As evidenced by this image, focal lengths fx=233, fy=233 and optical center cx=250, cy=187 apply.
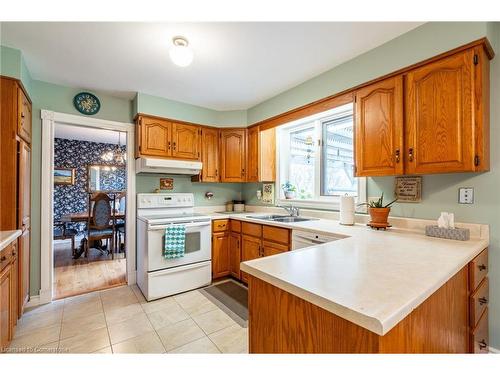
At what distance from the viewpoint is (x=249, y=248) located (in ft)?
8.98

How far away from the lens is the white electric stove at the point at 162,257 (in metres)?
2.51

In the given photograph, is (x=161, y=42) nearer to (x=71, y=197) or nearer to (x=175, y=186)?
(x=175, y=186)

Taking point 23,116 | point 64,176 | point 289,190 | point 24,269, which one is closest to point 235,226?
point 289,190

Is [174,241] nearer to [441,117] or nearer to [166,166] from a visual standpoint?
[166,166]

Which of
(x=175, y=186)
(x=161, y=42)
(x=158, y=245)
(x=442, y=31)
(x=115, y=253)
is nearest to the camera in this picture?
(x=442, y=31)

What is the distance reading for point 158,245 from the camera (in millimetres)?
2535

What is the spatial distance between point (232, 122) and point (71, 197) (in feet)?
16.0

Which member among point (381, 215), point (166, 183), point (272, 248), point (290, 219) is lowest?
point (272, 248)

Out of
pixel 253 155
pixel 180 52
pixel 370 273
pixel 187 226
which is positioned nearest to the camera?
pixel 370 273

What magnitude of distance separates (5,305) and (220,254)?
6.28ft

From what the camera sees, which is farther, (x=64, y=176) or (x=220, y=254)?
(x=64, y=176)

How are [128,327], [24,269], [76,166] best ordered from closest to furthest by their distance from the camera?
[128,327] → [24,269] → [76,166]

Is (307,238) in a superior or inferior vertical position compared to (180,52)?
inferior
